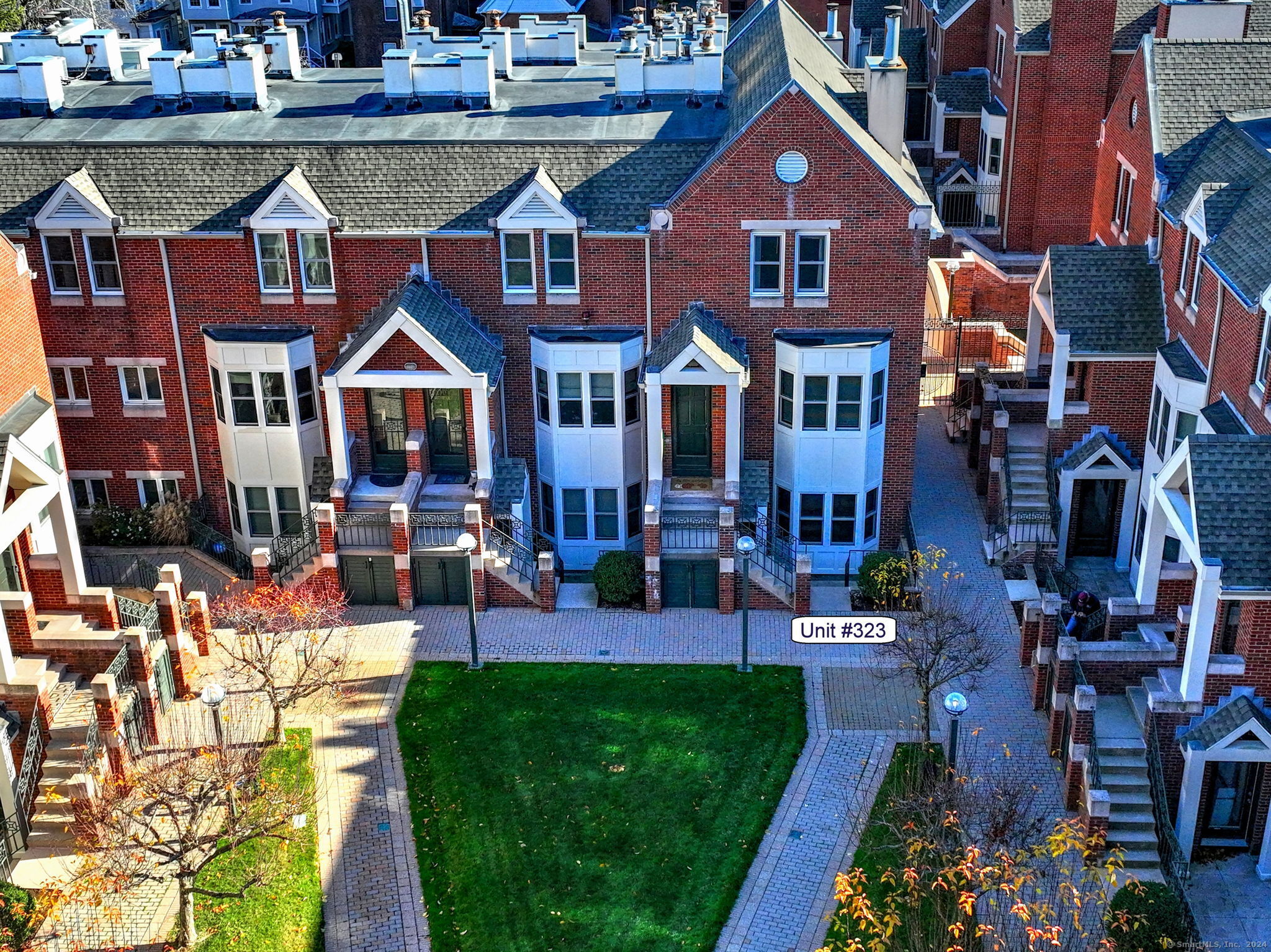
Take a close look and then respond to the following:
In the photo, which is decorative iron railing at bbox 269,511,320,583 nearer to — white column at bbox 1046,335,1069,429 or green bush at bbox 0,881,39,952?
green bush at bbox 0,881,39,952

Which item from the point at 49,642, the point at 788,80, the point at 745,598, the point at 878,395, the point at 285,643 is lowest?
the point at 285,643

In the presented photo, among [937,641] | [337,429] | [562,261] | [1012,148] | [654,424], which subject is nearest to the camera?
[937,641]

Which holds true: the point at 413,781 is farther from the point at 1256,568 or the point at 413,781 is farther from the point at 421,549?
the point at 1256,568

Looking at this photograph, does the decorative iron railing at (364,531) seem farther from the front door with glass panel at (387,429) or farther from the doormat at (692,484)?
the doormat at (692,484)

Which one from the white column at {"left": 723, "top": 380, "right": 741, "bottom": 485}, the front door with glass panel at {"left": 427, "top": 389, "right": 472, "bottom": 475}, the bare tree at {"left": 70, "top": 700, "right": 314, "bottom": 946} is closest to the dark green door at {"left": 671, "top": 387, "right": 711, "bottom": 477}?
the white column at {"left": 723, "top": 380, "right": 741, "bottom": 485}

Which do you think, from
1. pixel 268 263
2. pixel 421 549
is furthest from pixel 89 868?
pixel 268 263

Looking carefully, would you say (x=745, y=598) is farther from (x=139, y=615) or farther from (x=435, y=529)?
(x=139, y=615)

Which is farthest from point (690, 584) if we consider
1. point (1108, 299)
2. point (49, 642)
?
point (49, 642)

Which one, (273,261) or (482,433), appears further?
(273,261)
